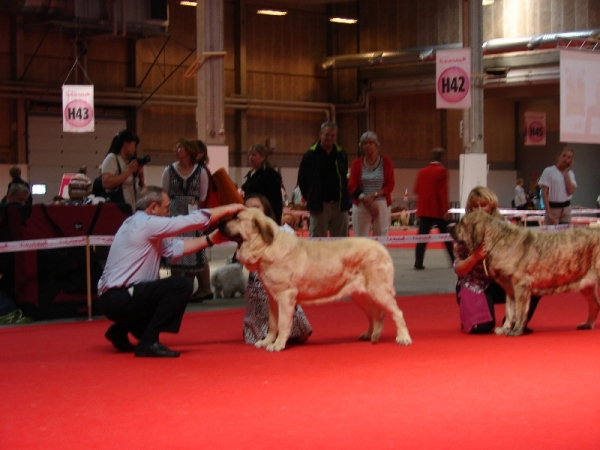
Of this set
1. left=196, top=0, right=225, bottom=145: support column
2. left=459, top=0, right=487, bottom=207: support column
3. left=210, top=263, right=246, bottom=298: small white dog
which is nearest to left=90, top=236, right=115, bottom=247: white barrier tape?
left=210, top=263, right=246, bottom=298: small white dog

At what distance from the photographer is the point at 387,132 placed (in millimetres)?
26625

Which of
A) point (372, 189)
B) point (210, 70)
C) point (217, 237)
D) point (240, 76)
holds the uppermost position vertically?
point (240, 76)

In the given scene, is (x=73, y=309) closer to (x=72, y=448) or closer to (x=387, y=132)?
(x=72, y=448)

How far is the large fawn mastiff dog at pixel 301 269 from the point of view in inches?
217

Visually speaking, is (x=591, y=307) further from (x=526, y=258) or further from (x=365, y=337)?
(x=365, y=337)

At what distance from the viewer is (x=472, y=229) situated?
6.03m

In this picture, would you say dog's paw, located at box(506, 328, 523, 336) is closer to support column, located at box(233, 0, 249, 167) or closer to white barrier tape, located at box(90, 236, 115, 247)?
white barrier tape, located at box(90, 236, 115, 247)

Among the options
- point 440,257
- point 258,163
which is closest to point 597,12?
point 440,257

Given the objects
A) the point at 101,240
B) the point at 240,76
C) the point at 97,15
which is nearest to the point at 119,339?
the point at 101,240

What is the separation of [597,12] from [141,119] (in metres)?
11.4

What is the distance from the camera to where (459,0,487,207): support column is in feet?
48.0

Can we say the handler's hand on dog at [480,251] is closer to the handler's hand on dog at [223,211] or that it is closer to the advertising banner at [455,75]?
the handler's hand on dog at [223,211]

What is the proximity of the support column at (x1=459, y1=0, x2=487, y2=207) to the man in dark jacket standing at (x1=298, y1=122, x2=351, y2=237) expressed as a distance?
600 cm

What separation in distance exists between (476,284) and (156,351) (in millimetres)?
2339
